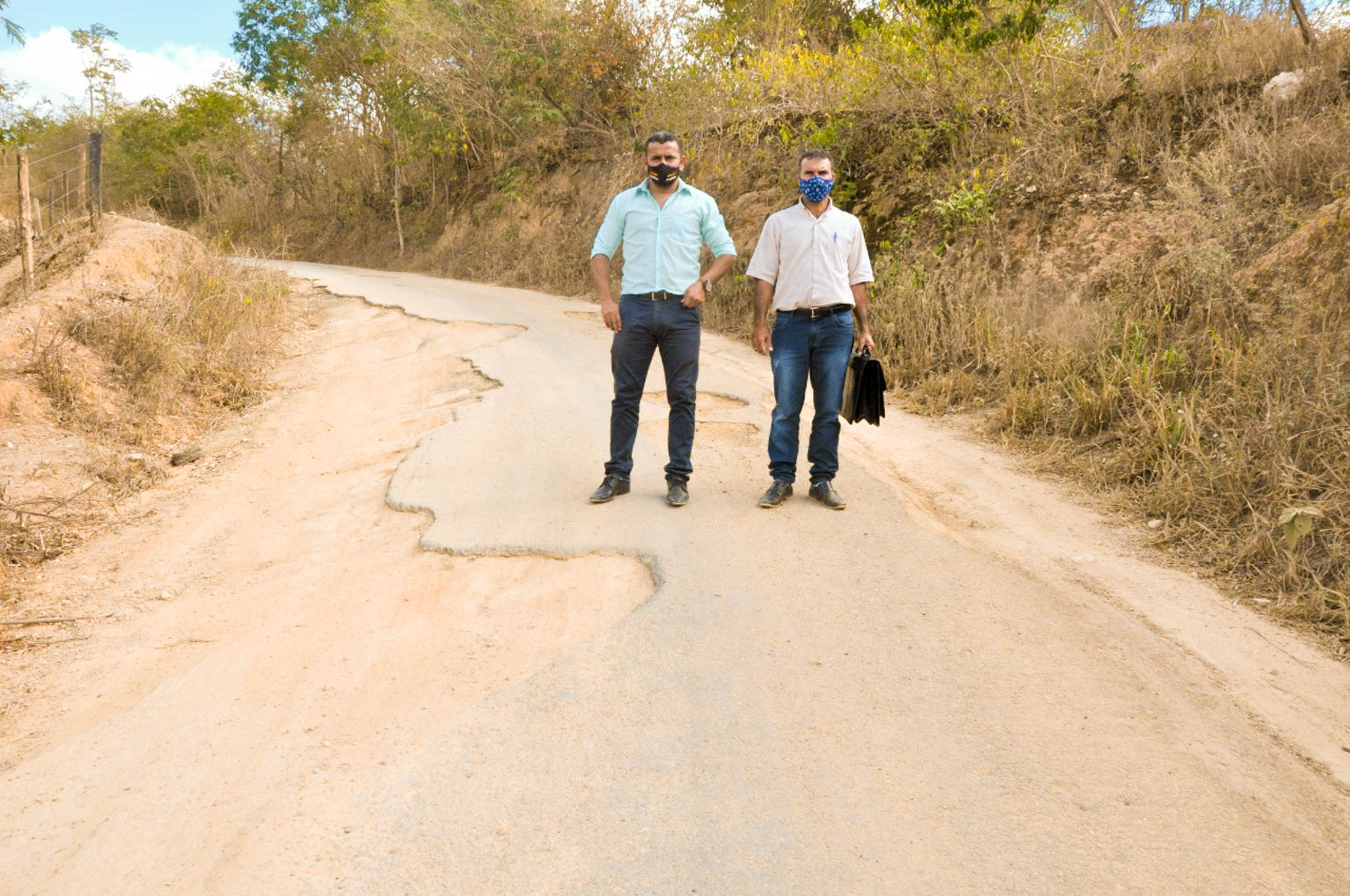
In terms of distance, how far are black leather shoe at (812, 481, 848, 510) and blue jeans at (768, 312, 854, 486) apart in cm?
4

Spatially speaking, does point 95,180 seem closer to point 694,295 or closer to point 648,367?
point 648,367

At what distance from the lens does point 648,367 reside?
17.0 feet

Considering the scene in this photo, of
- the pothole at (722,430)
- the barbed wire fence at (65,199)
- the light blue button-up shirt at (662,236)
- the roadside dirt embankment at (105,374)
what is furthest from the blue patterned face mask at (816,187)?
the barbed wire fence at (65,199)

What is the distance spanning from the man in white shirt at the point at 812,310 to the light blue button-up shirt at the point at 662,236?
30 cm

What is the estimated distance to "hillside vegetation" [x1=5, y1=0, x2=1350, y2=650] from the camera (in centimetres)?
525

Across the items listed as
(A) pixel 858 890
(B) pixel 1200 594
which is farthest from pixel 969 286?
(A) pixel 858 890

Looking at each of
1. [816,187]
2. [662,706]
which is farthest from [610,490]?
[662,706]

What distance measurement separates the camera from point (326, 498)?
5812 millimetres

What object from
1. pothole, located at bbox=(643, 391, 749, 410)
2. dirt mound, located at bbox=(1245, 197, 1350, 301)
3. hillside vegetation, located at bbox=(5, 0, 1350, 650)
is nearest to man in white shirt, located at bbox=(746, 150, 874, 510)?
hillside vegetation, located at bbox=(5, 0, 1350, 650)

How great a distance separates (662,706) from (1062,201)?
730 cm

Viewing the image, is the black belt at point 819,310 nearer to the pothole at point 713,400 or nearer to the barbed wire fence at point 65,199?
the pothole at point 713,400

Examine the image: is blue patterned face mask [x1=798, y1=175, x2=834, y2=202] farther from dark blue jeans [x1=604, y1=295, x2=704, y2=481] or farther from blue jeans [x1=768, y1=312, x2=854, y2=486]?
dark blue jeans [x1=604, y1=295, x2=704, y2=481]

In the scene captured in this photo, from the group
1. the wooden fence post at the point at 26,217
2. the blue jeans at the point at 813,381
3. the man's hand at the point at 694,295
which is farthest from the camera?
the wooden fence post at the point at 26,217

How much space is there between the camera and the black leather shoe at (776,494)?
5.25 metres
